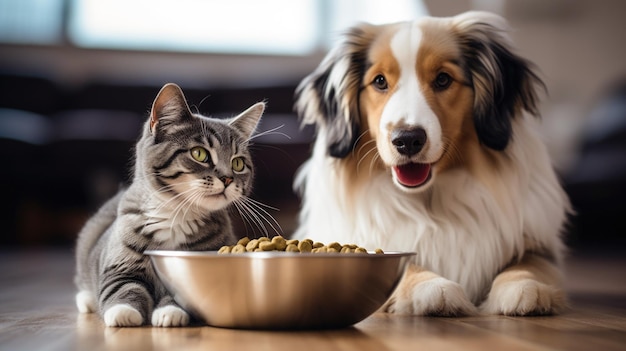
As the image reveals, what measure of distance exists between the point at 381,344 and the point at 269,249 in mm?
330

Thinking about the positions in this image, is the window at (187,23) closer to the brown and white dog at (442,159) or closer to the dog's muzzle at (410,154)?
the brown and white dog at (442,159)

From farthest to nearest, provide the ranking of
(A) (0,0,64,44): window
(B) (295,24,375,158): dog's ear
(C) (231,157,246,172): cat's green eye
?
(A) (0,0,64,44): window → (B) (295,24,375,158): dog's ear → (C) (231,157,246,172): cat's green eye

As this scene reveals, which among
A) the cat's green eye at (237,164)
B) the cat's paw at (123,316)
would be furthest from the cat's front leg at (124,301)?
the cat's green eye at (237,164)

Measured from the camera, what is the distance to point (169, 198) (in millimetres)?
1544

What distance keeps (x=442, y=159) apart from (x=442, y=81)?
195 mm

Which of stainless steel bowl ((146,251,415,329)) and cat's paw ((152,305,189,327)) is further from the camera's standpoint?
cat's paw ((152,305,189,327))

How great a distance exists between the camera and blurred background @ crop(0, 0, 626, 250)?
4.79 metres

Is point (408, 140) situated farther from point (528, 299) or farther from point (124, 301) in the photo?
point (124, 301)

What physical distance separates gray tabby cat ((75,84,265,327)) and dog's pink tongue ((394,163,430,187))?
1.34 ft

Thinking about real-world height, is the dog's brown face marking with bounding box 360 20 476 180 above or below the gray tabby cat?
above

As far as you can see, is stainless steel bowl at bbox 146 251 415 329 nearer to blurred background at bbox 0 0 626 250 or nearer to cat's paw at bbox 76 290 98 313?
cat's paw at bbox 76 290 98 313

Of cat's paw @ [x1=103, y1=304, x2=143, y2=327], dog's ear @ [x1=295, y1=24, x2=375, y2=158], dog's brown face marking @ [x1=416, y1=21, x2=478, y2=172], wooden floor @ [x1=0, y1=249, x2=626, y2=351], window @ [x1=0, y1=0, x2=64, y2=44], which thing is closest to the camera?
wooden floor @ [x1=0, y1=249, x2=626, y2=351]

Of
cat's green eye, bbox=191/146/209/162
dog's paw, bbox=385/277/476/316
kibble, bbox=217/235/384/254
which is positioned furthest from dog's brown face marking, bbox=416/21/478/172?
cat's green eye, bbox=191/146/209/162

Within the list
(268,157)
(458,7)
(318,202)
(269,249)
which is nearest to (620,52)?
(458,7)
